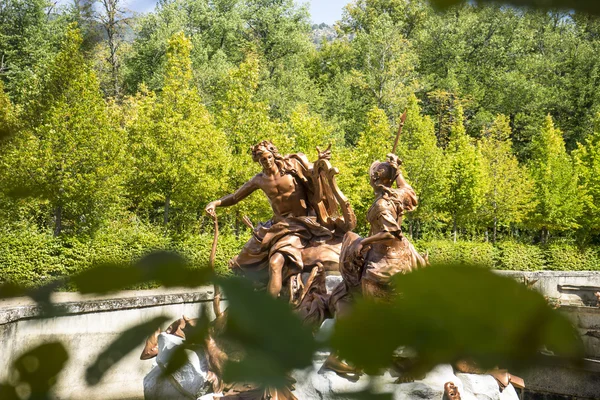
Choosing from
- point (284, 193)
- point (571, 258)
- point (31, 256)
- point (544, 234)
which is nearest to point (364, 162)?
point (571, 258)

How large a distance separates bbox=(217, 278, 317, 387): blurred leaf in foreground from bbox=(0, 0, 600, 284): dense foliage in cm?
12

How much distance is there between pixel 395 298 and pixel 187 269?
200mm

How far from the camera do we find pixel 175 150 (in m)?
14.3

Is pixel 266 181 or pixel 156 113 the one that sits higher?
pixel 156 113

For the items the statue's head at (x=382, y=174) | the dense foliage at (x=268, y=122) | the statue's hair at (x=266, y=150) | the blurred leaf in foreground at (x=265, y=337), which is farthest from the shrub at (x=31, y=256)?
the blurred leaf in foreground at (x=265, y=337)

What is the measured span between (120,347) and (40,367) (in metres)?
→ 0.08

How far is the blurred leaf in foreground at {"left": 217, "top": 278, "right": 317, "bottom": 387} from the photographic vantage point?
0.46 meters

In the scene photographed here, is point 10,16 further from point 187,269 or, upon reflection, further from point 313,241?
point 313,241

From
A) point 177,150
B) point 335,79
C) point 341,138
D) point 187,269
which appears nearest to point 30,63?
point 187,269

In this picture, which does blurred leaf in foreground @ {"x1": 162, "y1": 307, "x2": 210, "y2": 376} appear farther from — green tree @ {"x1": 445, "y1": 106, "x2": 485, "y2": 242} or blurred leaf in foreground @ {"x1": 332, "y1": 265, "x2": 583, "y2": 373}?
green tree @ {"x1": 445, "y1": 106, "x2": 485, "y2": 242}

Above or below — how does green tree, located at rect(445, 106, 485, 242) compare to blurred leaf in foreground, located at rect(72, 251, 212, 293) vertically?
below

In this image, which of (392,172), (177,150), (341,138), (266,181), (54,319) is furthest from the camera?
(341,138)

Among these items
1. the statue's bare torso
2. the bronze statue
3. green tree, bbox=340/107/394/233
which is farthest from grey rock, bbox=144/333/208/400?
green tree, bbox=340/107/394/233

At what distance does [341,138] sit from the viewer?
23.9 m
